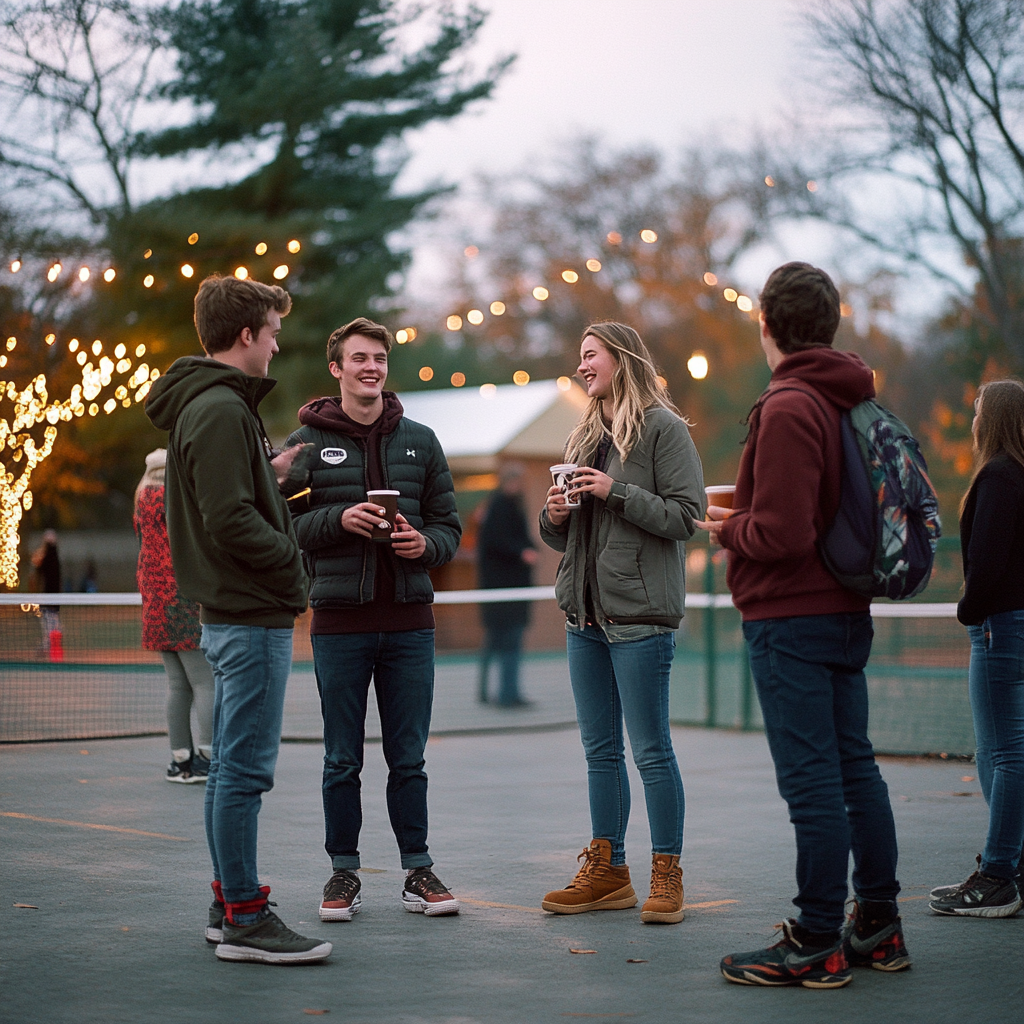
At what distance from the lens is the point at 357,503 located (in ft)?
15.9

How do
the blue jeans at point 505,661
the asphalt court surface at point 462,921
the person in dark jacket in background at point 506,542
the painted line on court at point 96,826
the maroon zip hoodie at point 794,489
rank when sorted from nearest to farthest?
the asphalt court surface at point 462,921
the maroon zip hoodie at point 794,489
the painted line on court at point 96,826
the blue jeans at point 505,661
the person in dark jacket in background at point 506,542

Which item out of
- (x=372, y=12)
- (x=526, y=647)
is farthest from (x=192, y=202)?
(x=526, y=647)

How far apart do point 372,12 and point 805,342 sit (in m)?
21.3

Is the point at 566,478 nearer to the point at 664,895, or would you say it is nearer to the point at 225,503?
the point at 225,503

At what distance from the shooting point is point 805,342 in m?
4.04

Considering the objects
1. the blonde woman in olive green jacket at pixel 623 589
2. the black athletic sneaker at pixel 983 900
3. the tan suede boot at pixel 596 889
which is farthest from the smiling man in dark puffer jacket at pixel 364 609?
the black athletic sneaker at pixel 983 900

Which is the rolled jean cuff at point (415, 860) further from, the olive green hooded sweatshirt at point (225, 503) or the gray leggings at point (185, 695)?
the gray leggings at point (185, 695)

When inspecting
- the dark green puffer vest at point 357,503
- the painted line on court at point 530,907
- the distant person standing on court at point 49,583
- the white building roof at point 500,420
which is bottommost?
the painted line on court at point 530,907

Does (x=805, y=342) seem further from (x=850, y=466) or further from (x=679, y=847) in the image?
(x=679, y=847)

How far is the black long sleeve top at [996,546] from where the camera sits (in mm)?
4680

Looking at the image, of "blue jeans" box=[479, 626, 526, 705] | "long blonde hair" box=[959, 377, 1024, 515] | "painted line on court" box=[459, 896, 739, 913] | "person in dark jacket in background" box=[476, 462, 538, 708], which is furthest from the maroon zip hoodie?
"person in dark jacket in background" box=[476, 462, 538, 708]

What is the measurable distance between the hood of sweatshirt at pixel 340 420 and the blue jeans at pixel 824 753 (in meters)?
1.66

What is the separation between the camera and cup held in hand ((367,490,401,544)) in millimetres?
4570

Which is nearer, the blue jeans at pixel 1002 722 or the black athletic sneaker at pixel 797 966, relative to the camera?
the black athletic sneaker at pixel 797 966
